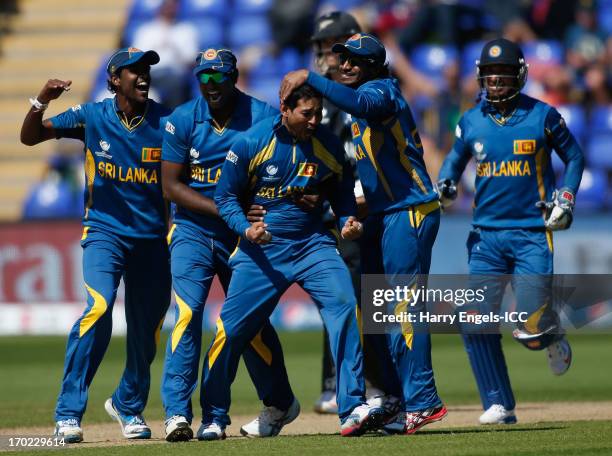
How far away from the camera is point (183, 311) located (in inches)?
304

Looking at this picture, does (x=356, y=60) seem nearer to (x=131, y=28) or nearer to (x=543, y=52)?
(x=543, y=52)

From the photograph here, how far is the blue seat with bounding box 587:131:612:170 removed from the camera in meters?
19.1

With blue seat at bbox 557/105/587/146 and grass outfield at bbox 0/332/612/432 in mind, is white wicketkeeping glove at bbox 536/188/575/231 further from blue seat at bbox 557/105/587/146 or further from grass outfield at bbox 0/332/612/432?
blue seat at bbox 557/105/587/146

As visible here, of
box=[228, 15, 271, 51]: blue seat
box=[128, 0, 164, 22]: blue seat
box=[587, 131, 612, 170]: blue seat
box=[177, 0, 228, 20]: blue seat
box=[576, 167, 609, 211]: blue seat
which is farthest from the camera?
box=[128, 0, 164, 22]: blue seat

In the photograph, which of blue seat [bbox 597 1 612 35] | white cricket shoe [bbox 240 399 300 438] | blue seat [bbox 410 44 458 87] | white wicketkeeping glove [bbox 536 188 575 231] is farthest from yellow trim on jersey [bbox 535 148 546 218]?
blue seat [bbox 597 1 612 35]

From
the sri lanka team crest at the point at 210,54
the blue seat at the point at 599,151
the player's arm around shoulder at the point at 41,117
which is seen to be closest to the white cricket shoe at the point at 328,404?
the player's arm around shoulder at the point at 41,117

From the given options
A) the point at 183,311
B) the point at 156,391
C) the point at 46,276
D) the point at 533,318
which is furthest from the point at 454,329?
the point at 46,276

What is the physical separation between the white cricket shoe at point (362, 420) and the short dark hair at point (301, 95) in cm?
183

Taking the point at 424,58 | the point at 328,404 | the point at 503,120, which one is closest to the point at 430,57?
the point at 424,58

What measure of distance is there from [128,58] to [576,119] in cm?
1246

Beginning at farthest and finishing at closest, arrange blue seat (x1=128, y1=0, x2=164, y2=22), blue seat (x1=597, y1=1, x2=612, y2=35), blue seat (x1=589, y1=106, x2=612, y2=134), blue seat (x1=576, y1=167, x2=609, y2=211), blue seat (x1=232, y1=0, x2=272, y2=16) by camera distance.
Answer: blue seat (x1=128, y1=0, x2=164, y2=22) < blue seat (x1=232, y1=0, x2=272, y2=16) < blue seat (x1=597, y1=1, x2=612, y2=35) < blue seat (x1=589, y1=106, x2=612, y2=134) < blue seat (x1=576, y1=167, x2=609, y2=211)

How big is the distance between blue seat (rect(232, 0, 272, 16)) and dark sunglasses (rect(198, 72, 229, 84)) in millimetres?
15735

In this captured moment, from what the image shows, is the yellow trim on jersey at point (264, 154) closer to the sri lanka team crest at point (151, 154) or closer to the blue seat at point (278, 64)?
the sri lanka team crest at point (151, 154)

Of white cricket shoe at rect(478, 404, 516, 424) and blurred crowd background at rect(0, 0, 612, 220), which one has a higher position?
blurred crowd background at rect(0, 0, 612, 220)
